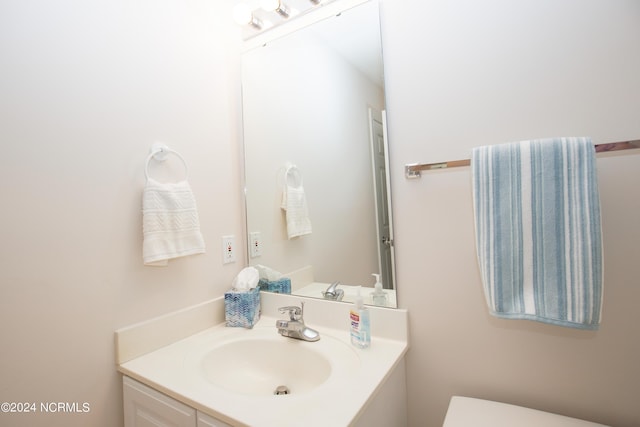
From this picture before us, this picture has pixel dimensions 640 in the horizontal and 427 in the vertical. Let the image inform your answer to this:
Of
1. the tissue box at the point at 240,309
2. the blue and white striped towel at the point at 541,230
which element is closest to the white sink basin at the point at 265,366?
the tissue box at the point at 240,309

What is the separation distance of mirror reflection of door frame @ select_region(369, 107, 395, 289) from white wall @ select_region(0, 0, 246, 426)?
29.6 inches

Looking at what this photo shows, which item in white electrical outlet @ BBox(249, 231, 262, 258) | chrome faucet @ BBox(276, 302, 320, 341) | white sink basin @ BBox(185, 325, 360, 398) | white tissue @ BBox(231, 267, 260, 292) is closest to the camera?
white sink basin @ BBox(185, 325, 360, 398)

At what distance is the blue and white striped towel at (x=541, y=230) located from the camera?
2.31 feet

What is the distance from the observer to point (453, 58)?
0.96m

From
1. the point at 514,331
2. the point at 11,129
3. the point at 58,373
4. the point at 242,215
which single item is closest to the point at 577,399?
the point at 514,331

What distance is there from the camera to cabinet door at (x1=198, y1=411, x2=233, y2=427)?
707 mm

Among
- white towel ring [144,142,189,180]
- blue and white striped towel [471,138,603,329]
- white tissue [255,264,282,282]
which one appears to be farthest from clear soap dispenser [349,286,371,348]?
white towel ring [144,142,189,180]

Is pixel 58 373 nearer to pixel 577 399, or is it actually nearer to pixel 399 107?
pixel 399 107

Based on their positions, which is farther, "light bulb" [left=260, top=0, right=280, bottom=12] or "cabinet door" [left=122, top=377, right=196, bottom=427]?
"light bulb" [left=260, top=0, right=280, bottom=12]

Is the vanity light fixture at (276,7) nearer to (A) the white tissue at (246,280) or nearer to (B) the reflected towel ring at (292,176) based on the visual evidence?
(B) the reflected towel ring at (292,176)

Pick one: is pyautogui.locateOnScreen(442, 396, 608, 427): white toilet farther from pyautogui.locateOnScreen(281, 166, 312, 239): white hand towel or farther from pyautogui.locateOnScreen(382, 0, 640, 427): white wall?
pyautogui.locateOnScreen(281, 166, 312, 239): white hand towel

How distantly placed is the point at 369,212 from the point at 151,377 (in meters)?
0.91

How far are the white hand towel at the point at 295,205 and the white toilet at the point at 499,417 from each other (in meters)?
0.84

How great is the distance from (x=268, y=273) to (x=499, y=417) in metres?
1.01
